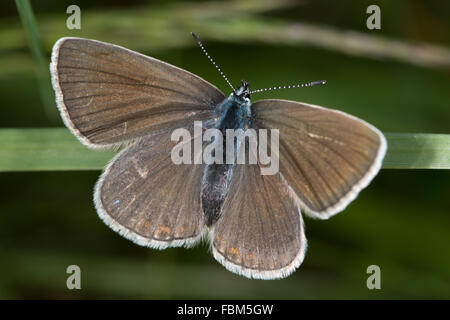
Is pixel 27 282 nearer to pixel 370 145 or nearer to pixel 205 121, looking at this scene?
pixel 205 121

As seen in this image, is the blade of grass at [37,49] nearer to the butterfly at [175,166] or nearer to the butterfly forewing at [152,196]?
the butterfly at [175,166]

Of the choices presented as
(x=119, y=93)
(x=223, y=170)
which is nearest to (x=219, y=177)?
(x=223, y=170)

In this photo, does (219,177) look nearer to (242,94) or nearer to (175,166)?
(175,166)

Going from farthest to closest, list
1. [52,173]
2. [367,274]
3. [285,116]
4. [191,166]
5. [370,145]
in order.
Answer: [52,173], [367,274], [191,166], [285,116], [370,145]

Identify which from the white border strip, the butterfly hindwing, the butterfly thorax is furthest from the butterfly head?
the white border strip

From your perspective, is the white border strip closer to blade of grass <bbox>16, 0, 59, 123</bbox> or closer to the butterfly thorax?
the butterfly thorax

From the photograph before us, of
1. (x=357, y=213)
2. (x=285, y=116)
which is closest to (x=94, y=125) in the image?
(x=285, y=116)

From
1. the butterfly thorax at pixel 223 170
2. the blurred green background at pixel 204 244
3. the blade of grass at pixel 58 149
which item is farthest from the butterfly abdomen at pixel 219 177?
the blurred green background at pixel 204 244
